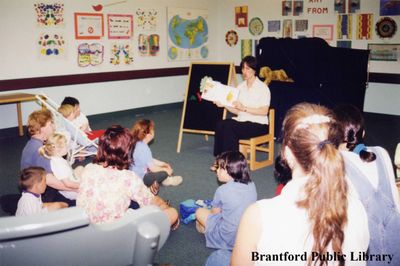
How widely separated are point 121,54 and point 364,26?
457cm

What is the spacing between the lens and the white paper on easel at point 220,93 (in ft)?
16.8

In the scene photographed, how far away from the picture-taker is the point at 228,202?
114 inches

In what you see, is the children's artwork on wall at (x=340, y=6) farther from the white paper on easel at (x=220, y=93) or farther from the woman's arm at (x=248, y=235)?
the woman's arm at (x=248, y=235)

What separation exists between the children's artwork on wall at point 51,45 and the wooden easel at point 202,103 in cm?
264

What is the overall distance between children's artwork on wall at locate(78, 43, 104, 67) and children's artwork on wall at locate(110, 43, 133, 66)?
0.83 ft

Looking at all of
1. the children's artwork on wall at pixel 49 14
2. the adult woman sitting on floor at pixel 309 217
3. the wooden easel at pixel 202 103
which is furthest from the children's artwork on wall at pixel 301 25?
the adult woman sitting on floor at pixel 309 217

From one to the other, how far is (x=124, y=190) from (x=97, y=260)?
1.01 m

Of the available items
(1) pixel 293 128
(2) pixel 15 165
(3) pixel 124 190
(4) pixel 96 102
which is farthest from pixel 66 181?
(4) pixel 96 102

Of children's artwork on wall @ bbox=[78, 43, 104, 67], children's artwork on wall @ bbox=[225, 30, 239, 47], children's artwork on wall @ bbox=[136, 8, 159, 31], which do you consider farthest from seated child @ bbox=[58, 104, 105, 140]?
children's artwork on wall @ bbox=[225, 30, 239, 47]

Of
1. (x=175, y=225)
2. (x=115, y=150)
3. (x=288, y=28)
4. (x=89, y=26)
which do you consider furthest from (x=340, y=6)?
(x=115, y=150)

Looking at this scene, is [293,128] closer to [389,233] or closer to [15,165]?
[389,233]

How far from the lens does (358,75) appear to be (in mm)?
5805

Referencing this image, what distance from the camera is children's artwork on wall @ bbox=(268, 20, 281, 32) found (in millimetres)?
9030

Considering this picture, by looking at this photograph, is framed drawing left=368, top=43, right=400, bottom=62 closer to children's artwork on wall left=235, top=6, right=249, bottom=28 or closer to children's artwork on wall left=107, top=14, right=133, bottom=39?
children's artwork on wall left=235, top=6, right=249, bottom=28
